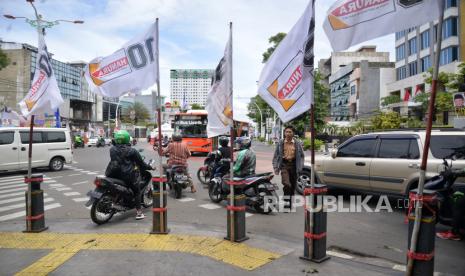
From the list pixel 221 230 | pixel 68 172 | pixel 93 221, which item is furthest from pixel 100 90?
pixel 68 172

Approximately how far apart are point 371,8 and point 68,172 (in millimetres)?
14571

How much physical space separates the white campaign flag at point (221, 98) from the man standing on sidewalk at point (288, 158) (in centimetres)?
192

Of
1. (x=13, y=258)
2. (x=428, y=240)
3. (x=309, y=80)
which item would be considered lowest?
(x=13, y=258)

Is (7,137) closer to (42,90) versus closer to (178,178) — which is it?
(178,178)

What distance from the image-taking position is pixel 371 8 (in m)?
3.77

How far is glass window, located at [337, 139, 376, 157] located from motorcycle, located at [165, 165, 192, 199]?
3.86m

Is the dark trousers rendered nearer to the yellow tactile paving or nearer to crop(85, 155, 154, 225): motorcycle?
the yellow tactile paving

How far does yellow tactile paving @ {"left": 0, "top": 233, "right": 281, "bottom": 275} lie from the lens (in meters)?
4.75

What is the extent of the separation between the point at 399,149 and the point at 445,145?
87 centimetres

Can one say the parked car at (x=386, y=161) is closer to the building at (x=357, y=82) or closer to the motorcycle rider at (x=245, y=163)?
the motorcycle rider at (x=245, y=163)

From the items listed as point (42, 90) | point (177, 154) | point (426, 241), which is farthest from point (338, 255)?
point (177, 154)

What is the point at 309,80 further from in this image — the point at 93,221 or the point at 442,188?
the point at 93,221

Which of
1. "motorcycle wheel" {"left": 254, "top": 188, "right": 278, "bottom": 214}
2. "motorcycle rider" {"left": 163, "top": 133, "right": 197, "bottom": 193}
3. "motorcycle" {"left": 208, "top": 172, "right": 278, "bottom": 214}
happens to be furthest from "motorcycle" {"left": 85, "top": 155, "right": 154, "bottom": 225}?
"motorcycle rider" {"left": 163, "top": 133, "right": 197, "bottom": 193}

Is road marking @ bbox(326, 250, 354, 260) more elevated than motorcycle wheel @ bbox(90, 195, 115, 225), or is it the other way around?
motorcycle wheel @ bbox(90, 195, 115, 225)
